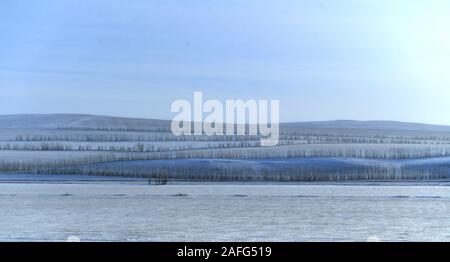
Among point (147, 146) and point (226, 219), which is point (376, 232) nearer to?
point (226, 219)

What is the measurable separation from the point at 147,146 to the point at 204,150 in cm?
139

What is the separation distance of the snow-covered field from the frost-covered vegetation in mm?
330

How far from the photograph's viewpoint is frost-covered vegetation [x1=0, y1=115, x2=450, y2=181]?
11961 mm

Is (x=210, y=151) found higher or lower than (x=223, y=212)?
higher

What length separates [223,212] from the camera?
10109mm

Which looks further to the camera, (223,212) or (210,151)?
(210,151)

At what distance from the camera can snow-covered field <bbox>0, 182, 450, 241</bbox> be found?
8.55m

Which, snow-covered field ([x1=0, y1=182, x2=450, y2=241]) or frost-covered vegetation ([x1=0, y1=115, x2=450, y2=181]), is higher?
frost-covered vegetation ([x1=0, y1=115, x2=450, y2=181])

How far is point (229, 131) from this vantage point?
33.3ft

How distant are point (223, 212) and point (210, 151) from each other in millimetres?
2078

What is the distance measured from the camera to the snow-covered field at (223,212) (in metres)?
8.55

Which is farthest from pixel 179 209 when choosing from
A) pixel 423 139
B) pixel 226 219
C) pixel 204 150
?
pixel 423 139

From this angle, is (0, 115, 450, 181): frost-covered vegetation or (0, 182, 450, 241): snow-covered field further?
(0, 115, 450, 181): frost-covered vegetation

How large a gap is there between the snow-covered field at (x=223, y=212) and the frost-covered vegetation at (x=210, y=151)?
0.33 metres
